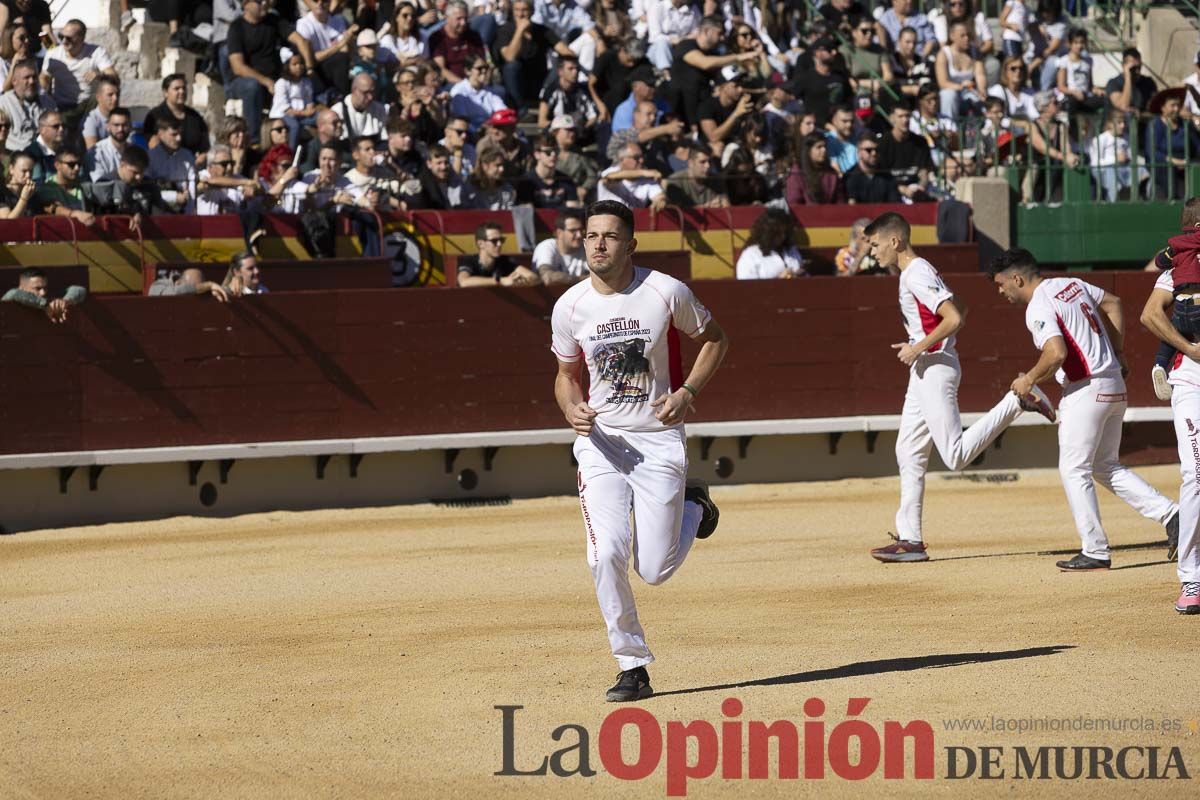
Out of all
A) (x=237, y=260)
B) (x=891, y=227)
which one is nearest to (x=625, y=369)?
(x=891, y=227)

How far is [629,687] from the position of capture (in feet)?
22.1

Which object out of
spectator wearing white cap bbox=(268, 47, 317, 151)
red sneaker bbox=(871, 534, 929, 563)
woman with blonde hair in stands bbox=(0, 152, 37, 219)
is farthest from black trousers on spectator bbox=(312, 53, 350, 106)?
red sneaker bbox=(871, 534, 929, 563)

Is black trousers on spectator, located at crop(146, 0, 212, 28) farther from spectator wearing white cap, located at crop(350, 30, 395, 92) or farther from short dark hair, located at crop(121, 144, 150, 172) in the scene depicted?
short dark hair, located at crop(121, 144, 150, 172)

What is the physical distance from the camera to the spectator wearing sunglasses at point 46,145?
44.9 feet

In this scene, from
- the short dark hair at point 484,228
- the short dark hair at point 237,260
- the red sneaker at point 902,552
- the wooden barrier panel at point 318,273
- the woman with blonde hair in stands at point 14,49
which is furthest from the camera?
the woman with blonde hair in stands at point 14,49

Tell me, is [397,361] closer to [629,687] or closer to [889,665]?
[889,665]

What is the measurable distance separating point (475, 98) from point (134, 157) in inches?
133

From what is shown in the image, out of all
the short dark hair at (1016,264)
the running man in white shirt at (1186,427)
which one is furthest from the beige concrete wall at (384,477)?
the running man in white shirt at (1186,427)

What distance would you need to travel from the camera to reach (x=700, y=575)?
1020cm

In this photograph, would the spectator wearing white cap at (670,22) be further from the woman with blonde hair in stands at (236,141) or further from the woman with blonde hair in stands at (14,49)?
the woman with blonde hair in stands at (14,49)

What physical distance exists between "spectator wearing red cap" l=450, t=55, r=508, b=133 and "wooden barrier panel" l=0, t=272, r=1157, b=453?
95.6 inches

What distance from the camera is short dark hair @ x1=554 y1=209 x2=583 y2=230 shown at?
45.6ft

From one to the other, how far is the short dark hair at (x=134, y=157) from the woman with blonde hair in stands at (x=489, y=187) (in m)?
2.58

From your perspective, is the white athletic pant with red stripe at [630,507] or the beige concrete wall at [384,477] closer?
the white athletic pant with red stripe at [630,507]
